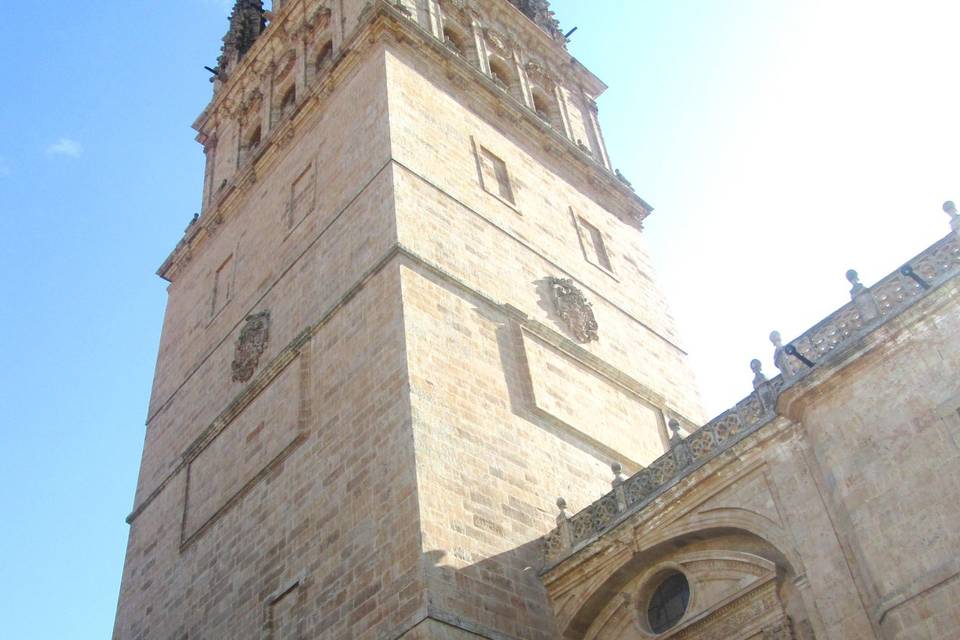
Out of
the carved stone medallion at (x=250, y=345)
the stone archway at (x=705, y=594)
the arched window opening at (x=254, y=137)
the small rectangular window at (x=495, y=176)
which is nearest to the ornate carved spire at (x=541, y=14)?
the arched window opening at (x=254, y=137)

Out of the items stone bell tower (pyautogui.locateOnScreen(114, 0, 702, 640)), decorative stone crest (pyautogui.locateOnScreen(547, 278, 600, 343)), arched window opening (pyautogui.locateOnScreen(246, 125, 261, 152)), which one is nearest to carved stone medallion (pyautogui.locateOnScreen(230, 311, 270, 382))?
stone bell tower (pyautogui.locateOnScreen(114, 0, 702, 640))

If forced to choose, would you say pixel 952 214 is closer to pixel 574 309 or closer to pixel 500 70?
pixel 574 309

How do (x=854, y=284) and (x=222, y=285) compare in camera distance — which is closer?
(x=854, y=284)

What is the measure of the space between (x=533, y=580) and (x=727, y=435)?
3.28 m

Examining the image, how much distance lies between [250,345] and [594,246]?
24.8ft

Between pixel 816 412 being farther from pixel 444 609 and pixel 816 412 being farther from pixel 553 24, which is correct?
pixel 553 24

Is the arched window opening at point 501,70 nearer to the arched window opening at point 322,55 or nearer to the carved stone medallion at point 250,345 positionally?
the arched window opening at point 322,55

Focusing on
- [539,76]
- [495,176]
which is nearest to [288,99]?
[539,76]

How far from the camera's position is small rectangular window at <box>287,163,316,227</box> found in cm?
2083

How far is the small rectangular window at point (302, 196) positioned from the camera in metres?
20.8

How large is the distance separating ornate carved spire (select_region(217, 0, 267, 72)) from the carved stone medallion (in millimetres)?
13184

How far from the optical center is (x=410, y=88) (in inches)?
816

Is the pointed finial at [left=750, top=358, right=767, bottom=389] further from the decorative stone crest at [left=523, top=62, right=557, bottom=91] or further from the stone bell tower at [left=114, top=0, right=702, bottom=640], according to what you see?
the decorative stone crest at [left=523, top=62, right=557, bottom=91]

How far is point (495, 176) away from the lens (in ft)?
69.3
